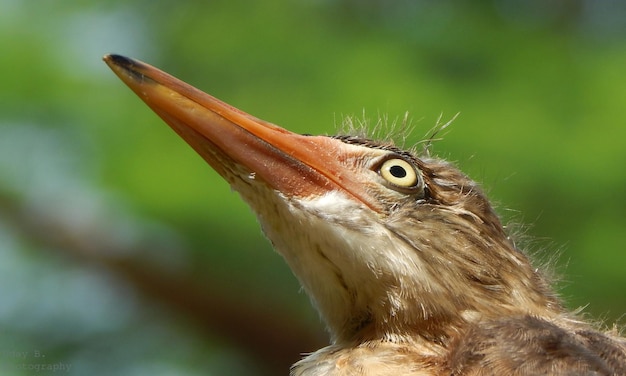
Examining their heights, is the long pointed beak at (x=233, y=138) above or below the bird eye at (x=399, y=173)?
above

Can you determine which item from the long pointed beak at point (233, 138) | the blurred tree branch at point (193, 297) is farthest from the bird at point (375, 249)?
the blurred tree branch at point (193, 297)

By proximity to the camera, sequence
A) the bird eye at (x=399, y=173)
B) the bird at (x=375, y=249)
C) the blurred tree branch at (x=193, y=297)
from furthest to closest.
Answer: the blurred tree branch at (x=193, y=297)
the bird eye at (x=399, y=173)
the bird at (x=375, y=249)

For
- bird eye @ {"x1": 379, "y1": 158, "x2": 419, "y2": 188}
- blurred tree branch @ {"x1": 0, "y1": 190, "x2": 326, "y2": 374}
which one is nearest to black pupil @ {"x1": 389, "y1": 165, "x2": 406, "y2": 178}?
bird eye @ {"x1": 379, "y1": 158, "x2": 419, "y2": 188}

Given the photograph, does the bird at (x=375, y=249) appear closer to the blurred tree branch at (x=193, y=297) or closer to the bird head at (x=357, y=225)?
the bird head at (x=357, y=225)

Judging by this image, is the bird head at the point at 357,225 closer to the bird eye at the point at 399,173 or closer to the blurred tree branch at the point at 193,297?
the bird eye at the point at 399,173

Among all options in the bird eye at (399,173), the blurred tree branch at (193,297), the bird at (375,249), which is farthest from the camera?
the blurred tree branch at (193,297)

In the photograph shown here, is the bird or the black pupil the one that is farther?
the black pupil

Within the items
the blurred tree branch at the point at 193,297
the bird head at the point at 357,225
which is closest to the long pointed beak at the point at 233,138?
the bird head at the point at 357,225

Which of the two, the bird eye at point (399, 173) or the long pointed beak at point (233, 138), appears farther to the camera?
the bird eye at point (399, 173)

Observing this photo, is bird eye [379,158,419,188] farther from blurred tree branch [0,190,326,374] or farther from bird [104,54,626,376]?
blurred tree branch [0,190,326,374]

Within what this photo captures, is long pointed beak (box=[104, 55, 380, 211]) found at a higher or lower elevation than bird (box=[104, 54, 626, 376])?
higher
